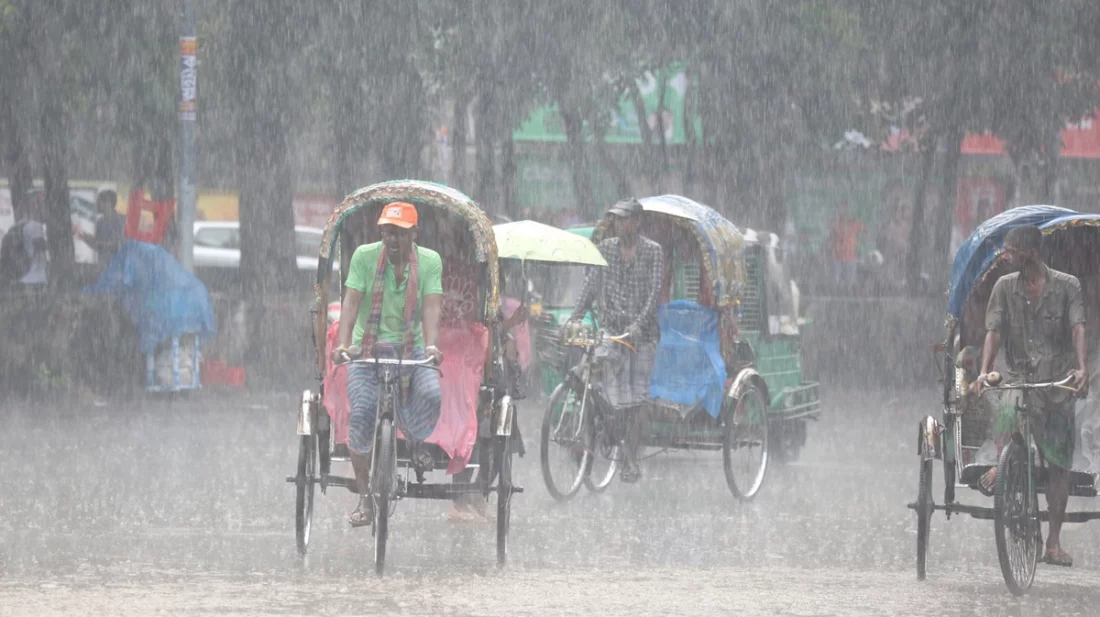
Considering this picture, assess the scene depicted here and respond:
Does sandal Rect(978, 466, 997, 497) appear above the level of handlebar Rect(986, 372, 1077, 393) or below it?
below

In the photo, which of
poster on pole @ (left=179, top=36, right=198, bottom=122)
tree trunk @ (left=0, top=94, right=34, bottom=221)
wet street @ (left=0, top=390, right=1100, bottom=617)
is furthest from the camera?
poster on pole @ (left=179, top=36, right=198, bottom=122)

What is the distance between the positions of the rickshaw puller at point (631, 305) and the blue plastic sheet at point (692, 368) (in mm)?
146

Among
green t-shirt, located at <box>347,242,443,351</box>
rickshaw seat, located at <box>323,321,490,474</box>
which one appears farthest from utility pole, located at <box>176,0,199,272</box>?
green t-shirt, located at <box>347,242,443,351</box>

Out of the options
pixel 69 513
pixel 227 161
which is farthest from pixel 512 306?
pixel 227 161

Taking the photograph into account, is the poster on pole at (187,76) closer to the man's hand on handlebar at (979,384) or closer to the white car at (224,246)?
the man's hand on handlebar at (979,384)

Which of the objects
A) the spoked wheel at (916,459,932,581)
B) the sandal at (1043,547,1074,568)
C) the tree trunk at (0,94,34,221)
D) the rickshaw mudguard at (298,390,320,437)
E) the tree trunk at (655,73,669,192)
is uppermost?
the tree trunk at (655,73,669,192)

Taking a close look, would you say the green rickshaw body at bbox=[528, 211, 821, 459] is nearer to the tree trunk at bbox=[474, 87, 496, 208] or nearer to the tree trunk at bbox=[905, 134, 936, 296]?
the tree trunk at bbox=[474, 87, 496, 208]

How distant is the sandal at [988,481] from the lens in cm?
904

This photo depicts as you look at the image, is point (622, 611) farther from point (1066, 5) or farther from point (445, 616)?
point (1066, 5)

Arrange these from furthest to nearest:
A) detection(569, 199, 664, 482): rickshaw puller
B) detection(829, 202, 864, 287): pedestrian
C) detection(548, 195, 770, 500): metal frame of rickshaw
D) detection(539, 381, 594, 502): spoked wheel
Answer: detection(829, 202, 864, 287): pedestrian, detection(548, 195, 770, 500): metal frame of rickshaw, detection(569, 199, 664, 482): rickshaw puller, detection(539, 381, 594, 502): spoked wheel

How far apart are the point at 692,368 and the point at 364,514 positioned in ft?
12.7

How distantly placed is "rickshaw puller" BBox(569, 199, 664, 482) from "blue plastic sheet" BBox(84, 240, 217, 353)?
7212mm

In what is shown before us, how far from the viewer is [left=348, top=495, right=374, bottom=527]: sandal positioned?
374 inches

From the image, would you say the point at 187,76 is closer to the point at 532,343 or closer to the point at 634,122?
the point at 532,343
